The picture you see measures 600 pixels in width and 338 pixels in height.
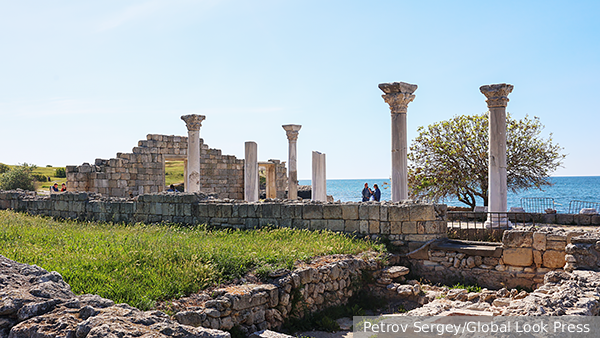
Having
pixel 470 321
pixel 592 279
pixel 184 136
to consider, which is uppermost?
pixel 184 136

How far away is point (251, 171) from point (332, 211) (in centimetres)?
1022

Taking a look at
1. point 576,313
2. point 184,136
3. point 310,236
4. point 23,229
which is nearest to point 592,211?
point 310,236

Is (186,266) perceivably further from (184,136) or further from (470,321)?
(184,136)

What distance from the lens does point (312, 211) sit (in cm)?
1182

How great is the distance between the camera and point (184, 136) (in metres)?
26.0

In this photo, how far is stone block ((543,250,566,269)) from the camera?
934 cm

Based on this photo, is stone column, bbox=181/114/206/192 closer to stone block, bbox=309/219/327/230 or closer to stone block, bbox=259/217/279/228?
stone block, bbox=259/217/279/228

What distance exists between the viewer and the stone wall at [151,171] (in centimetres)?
2225

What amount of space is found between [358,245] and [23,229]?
25.6 feet

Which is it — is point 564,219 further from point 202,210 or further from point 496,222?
point 202,210

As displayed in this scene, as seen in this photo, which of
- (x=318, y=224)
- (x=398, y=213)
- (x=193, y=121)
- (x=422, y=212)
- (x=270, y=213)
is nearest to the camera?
(x=422, y=212)

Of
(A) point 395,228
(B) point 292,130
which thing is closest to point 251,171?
(B) point 292,130

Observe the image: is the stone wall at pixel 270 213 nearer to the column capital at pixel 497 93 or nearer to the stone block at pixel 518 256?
the stone block at pixel 518 256

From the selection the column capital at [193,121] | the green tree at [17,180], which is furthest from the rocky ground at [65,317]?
the green tree at [17,180]
